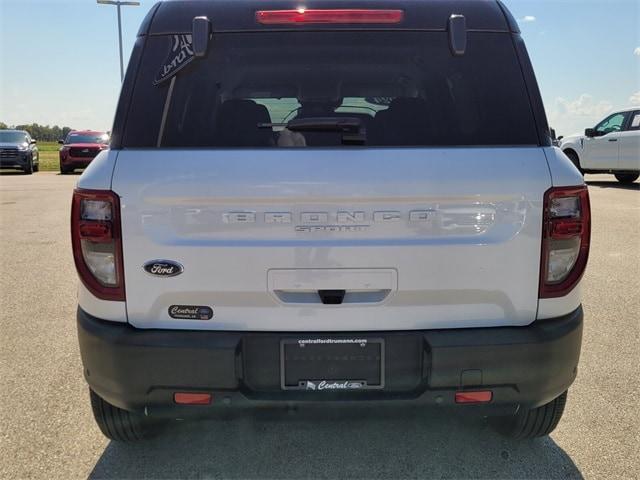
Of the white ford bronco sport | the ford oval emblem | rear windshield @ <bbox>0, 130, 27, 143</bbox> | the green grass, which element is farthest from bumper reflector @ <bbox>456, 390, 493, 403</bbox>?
the green grass

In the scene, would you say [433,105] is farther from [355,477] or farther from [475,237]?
[355,477]

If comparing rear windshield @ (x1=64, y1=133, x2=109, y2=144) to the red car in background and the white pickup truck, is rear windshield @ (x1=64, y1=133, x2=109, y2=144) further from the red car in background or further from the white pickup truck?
the white pickup truck

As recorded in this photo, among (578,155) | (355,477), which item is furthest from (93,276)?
(578,155)

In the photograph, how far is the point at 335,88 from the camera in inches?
105

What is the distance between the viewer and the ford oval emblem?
2.15 metres

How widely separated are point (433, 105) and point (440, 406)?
1.20 m

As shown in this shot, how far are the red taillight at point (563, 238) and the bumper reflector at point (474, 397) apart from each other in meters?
0.42

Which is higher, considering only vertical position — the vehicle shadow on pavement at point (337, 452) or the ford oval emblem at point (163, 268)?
the ford oval emblem at point (163, 268)

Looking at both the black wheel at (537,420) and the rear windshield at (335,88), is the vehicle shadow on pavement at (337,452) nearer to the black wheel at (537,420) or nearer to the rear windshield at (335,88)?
the black wheel at (537,420)

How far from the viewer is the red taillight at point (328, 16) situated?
238 centimetres

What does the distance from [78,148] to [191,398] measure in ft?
70.4

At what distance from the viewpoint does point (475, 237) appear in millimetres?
2154

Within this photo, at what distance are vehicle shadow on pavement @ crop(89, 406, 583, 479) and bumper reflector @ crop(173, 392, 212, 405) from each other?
0.17 metres

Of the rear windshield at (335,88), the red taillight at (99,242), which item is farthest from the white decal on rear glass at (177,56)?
the red taillight at (99,242)
